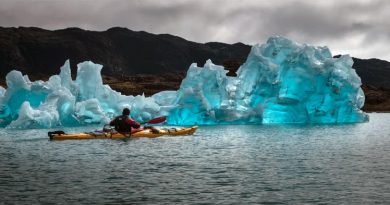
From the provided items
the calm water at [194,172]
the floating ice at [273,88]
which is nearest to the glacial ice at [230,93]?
the floating ice at [273,88]

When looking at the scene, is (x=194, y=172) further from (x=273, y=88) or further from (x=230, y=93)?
(x=230, y=93)

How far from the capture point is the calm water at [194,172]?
771 inches

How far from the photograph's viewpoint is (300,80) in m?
64.9

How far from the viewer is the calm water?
19.6 metres

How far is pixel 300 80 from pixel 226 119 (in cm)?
997

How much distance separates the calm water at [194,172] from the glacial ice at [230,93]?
20835mm

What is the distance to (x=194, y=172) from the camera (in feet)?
85.5

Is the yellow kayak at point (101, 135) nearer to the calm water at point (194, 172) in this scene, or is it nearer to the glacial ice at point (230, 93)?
the calm water at point (194, 172)

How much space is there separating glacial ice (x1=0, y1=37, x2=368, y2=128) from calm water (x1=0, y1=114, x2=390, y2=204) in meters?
20.8

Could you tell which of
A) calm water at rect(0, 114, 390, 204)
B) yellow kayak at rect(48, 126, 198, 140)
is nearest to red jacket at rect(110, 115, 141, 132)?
yellow kayak at rect(48, 126, 198, 140)

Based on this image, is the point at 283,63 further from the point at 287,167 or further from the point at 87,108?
the point at 287,167

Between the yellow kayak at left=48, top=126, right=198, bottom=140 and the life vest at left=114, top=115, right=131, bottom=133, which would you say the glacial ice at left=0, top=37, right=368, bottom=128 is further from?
the life vest at left=114, top=115, right=131, bottom=133

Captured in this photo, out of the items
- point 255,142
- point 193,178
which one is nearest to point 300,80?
point 255,142

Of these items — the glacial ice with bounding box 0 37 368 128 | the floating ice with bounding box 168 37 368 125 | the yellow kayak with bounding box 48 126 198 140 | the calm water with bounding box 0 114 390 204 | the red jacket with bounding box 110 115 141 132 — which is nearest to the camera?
the calm water with bounding box 0 114 390 204
